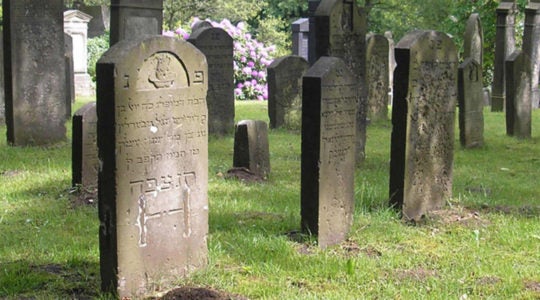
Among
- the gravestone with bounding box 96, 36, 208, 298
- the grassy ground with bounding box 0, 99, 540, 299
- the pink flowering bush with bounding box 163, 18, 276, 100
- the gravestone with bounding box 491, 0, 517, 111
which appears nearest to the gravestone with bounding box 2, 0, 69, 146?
the grassy ground with bounding box 0, 99, 540, 299

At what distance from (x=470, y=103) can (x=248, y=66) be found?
457 inches

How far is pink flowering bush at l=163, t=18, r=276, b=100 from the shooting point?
913 inches

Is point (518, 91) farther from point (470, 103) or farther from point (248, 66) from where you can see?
point (248, 66)

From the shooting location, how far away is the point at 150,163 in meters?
5.61

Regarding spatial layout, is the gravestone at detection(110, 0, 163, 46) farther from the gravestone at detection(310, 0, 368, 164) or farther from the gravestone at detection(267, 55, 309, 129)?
the gravestone at detection(310, 0, 368, 164)

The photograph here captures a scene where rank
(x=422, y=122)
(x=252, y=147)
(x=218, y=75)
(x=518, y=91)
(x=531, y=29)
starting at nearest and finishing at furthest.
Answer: (x=422, y=122) < (x=252, y=147) < (x=218, y=75) < (x=518, y=91) < (x=531, y=29)

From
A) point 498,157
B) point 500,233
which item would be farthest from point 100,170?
point 498,157

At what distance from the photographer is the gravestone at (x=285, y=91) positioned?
14.4 meters

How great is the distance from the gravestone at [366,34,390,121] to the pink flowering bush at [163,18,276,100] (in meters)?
7.33

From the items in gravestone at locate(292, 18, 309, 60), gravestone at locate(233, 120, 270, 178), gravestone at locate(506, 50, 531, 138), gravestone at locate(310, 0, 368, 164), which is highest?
gravestone at locate(292, 18, 309, 60)

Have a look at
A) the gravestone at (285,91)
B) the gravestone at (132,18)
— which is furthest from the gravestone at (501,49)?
the gravestone at (132,18)

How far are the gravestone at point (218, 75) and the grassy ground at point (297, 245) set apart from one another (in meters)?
3.17

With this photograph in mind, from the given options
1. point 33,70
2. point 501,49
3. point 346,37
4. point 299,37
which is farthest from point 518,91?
point 299,37

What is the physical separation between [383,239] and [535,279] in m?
1.41
